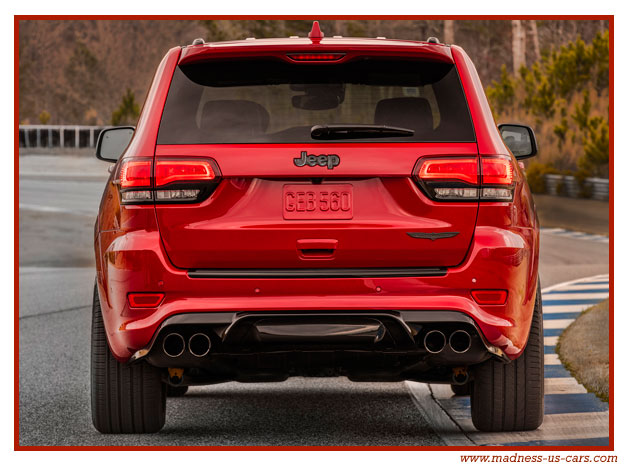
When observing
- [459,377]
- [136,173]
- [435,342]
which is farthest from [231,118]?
[459,377]

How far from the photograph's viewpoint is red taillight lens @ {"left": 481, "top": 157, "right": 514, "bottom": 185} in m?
5.11

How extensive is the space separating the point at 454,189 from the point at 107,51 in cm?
8478

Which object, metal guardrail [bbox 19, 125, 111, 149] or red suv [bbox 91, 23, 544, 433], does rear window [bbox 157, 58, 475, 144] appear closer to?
red suv [bbox 91, 23, 544, 433]

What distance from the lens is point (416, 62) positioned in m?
5.39

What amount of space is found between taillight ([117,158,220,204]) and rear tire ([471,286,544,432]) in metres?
1.65

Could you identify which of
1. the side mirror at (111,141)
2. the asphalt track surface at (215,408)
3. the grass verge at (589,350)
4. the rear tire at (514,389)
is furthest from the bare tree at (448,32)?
the rear tire at (514,389)

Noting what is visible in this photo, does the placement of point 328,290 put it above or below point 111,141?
below

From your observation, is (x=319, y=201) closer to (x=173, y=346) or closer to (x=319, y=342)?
(x=319, y=342)

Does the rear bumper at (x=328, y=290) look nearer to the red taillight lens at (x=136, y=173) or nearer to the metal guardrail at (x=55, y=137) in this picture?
the red taillight lens at (x=136, y=173)

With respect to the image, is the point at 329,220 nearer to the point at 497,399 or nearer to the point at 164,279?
the point at 164,279

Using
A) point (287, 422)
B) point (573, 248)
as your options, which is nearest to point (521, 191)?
point (287, 422)

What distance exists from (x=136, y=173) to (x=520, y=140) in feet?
6.98

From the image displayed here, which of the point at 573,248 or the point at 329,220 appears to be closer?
the point at 329,220

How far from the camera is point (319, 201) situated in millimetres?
5043
